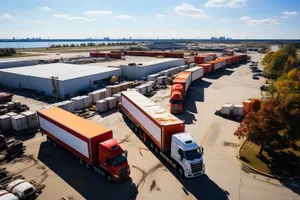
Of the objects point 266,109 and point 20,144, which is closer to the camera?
point 266,109

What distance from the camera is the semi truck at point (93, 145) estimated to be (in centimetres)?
1678

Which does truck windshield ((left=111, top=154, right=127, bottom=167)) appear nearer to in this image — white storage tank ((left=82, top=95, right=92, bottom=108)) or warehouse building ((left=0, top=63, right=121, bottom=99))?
white storage tank ((left=82, top=95, right=92, bottom=108))

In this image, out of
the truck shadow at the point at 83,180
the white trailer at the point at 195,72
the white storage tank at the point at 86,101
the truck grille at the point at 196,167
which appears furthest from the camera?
the white trailer at the point at 195,72

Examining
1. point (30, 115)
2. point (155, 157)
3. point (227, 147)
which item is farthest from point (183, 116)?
point (30, 115)

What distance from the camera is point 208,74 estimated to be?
64812mm

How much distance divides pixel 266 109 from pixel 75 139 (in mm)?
17263

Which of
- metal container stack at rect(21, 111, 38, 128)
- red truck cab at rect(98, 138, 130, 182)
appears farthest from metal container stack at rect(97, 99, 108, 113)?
red truck cab at rect(98, 138, 130, 182)

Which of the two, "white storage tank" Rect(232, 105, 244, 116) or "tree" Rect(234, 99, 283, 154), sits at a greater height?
"tree" Rect(234, 99, 283, 154)

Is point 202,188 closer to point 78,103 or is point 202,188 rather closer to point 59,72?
point 78,103

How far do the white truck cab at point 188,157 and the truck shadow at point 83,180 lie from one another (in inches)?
167

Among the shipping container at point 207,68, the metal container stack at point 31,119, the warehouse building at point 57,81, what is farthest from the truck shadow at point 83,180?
the shipping container at point 207,68

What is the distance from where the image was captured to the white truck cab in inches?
669

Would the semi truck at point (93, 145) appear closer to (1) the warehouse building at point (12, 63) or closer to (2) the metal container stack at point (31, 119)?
(2) the metal container stack at point (31, 119)

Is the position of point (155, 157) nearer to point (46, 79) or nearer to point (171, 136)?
point (171, 136)
